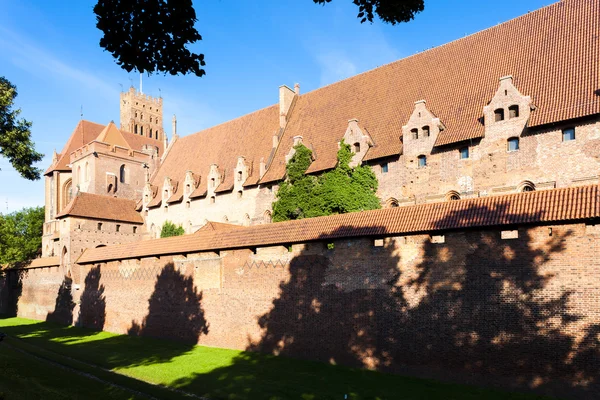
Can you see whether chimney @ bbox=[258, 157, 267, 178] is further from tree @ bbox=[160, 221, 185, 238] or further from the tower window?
the tower window

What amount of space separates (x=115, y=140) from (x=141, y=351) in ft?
96.6

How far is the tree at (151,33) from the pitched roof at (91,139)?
38.6 metres

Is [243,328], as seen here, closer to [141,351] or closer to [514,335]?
[141,351]

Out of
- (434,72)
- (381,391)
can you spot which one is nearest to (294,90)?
(434,72)

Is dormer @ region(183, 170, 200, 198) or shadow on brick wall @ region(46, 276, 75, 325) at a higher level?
dormer @ region(183, 170, 200, 198)

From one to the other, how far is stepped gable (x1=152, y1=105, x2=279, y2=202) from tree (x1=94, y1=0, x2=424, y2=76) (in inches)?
905

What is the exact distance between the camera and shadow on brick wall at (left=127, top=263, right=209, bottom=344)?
20.8 meters

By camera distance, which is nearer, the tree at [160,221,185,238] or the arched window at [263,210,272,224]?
the arched window at [263,210,272,224]

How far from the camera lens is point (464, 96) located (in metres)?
23.3

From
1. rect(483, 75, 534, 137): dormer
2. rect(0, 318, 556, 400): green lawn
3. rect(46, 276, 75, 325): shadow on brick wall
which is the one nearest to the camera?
rect(0, 318, 556, 400): green lawn

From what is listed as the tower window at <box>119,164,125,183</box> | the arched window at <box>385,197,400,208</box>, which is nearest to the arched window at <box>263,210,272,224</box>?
the arched window at <box>385,197,400,208</box>

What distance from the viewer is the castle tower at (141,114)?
60269mm

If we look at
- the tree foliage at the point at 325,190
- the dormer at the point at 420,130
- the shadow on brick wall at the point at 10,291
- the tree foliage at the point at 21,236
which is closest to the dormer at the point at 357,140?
the tree foliage at the point at 325,190

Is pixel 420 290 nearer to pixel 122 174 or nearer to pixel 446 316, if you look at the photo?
pixel 446 316
